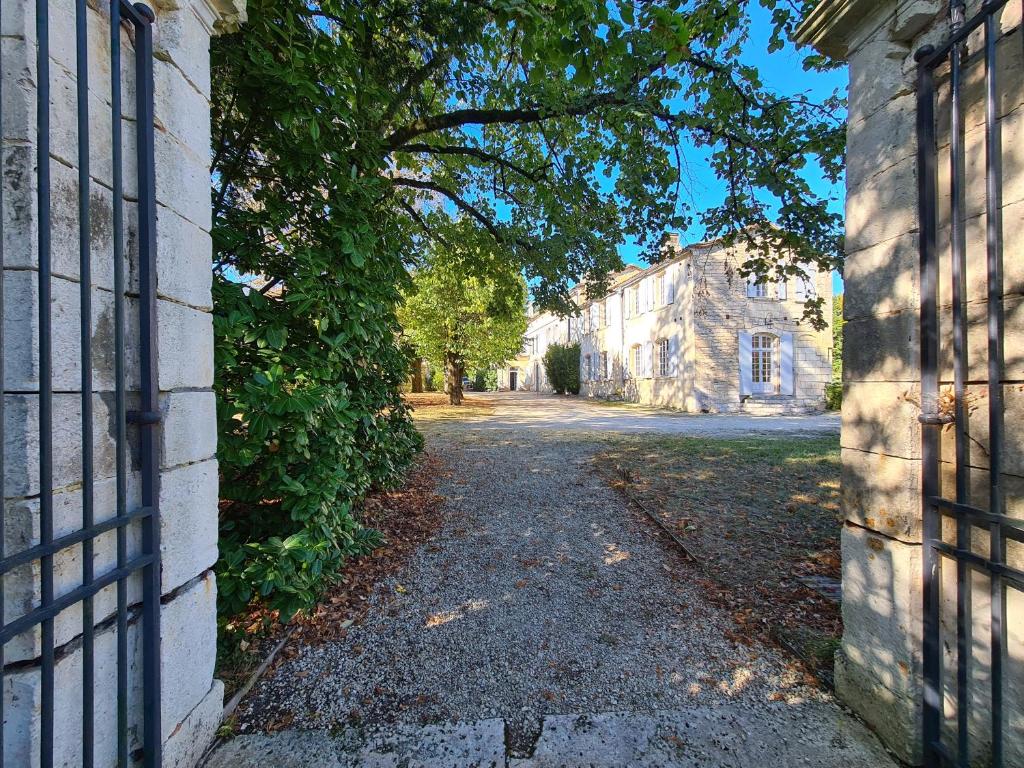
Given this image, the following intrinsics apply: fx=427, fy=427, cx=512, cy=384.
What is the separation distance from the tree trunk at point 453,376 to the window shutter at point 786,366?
12058mm

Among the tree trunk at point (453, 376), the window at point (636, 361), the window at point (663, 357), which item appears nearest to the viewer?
the tree trunk at point (453, 376)

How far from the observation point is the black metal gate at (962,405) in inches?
57.9

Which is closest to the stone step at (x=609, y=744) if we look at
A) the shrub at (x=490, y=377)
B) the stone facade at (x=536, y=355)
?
the shrub at (x=490, y=377)

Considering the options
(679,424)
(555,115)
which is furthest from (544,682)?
(679,424)

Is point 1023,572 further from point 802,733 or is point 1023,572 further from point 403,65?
point 403,65

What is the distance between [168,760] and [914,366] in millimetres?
3342

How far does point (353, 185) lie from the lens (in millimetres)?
2816

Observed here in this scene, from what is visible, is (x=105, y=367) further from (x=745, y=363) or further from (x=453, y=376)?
(x=745, y=363)

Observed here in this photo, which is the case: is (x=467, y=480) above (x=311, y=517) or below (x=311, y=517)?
below

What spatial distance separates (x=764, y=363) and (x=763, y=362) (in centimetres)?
7

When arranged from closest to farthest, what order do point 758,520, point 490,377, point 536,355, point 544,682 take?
point 544,682
point 758,520
point 490,377
point 536,355

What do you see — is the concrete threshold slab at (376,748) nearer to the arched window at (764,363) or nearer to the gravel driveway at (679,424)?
the gravel driveway at (679,424)

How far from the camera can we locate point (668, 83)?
4082 millimetres

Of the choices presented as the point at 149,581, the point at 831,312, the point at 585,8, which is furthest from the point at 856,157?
the point at 831,312
